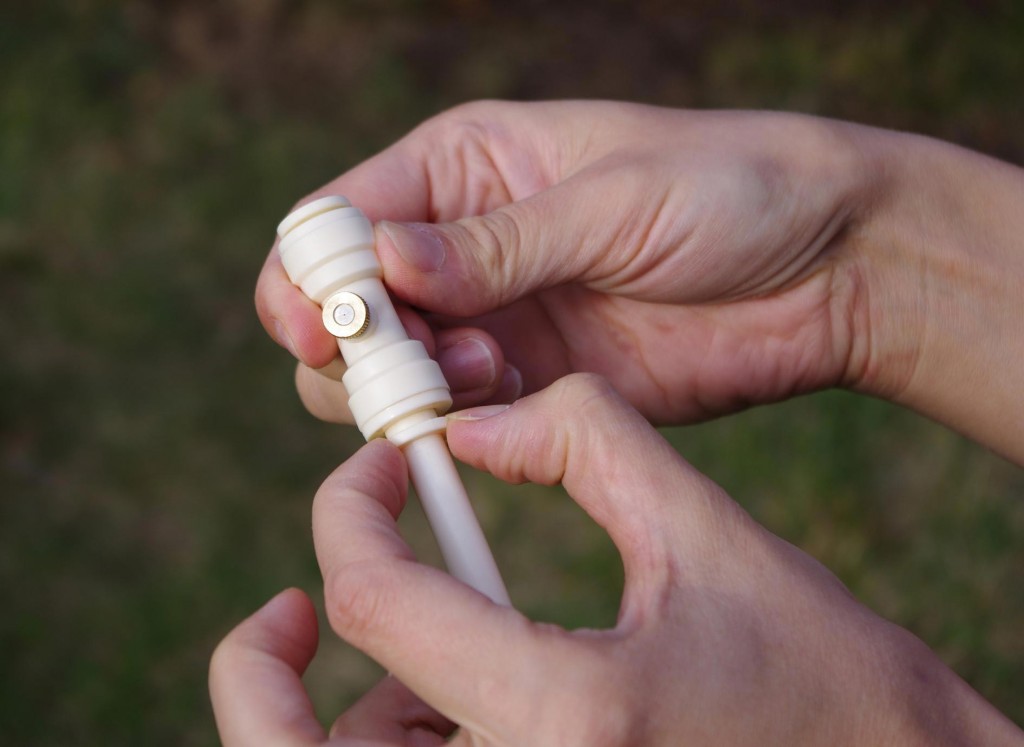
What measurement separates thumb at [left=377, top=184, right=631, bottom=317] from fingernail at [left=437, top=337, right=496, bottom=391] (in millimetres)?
82

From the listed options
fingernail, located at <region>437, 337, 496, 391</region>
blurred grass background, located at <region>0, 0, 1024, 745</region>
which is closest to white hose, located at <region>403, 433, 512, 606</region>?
fingernail, located at <region>437, 337, 496, 391</region>

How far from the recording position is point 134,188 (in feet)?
12.6

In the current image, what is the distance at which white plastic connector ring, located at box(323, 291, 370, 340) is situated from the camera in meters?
1.43

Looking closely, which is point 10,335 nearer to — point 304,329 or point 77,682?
point 77,682

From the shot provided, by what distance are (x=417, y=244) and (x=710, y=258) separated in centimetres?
57

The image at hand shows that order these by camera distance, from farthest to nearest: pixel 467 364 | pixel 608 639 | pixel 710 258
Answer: pixel 710 258, pixel 467 364, pixel 608 639

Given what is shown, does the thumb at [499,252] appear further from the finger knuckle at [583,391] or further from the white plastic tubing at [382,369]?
the finger knuckle at [583,391]

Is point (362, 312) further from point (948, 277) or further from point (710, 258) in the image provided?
point (948, 277)

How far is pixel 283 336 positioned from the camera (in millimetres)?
1599

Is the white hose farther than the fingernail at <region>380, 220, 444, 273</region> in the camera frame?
No

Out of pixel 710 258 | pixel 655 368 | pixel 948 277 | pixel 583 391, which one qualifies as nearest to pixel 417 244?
pixel 583 391

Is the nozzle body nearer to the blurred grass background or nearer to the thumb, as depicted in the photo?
the thumb

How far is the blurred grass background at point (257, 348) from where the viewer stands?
2.78m

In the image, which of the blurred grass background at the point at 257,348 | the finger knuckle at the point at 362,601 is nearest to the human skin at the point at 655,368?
the finger knuckle at the point at 362,601
